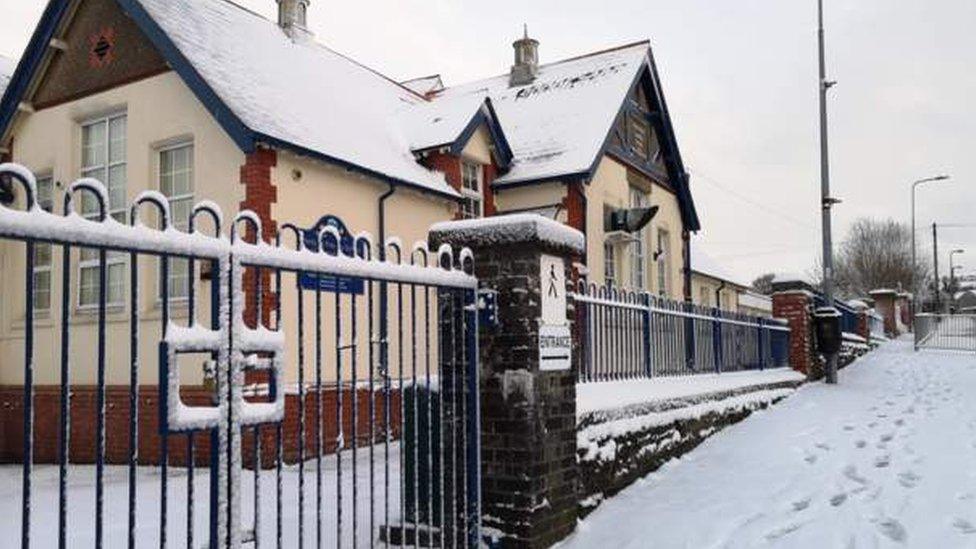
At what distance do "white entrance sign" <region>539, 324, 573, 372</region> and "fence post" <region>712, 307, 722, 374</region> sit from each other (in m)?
5.93

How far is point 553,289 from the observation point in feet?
16.4

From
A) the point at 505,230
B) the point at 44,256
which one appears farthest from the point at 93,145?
the point at 505,230

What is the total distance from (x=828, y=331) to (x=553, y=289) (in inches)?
415

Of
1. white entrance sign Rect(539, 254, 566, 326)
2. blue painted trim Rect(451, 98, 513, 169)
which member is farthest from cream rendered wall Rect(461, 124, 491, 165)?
white entrance sign Rect(539, 254, 566, 326)

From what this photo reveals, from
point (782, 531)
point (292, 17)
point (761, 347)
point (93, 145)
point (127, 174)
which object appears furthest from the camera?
point (292, 17)

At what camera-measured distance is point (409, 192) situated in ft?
40.2

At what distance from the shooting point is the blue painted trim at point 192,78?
945cm

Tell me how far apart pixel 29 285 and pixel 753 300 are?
36243 millimetres

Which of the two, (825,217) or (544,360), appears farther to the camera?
(825,217)

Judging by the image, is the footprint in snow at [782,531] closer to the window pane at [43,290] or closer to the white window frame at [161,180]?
the white window frame at [161,180]

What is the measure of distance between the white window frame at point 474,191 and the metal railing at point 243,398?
3.72 metres

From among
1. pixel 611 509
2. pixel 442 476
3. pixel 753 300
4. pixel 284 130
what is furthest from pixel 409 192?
pixel 753 300

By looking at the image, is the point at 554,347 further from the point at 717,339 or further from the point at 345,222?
the point at 345,222

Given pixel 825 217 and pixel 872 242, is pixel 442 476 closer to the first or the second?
pixel 825 217
